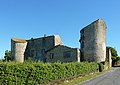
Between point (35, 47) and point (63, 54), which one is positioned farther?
point (35, 47)

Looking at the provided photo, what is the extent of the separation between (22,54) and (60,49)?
51.1ft

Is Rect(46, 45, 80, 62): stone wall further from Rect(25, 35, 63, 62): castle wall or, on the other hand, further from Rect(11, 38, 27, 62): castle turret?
Rect(11, 38, 27, 62): castle turret

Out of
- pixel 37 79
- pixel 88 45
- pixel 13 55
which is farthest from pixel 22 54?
pixel 37 79

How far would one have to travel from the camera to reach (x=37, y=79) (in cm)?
2264

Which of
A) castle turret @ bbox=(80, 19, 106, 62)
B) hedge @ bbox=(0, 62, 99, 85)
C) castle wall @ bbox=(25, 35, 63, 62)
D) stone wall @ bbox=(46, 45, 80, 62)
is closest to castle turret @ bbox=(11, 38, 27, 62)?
castle wall @ bbox=(25, 35, 63, 62)

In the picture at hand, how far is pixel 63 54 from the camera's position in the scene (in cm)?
6100

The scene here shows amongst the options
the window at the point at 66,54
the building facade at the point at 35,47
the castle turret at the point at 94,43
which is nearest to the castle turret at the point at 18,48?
the building facade at the point at 35,47

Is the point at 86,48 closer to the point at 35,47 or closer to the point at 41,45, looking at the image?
the point at 41,45

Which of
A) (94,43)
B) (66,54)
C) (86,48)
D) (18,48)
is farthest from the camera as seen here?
(18,48)

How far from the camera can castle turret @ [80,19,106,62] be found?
6112cm

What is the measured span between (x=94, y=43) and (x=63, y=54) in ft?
27.1

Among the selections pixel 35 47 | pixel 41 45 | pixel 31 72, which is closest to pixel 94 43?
pixel 41 45

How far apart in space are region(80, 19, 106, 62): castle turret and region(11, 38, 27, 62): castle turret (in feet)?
62.6

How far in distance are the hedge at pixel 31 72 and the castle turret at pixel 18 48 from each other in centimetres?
4161
